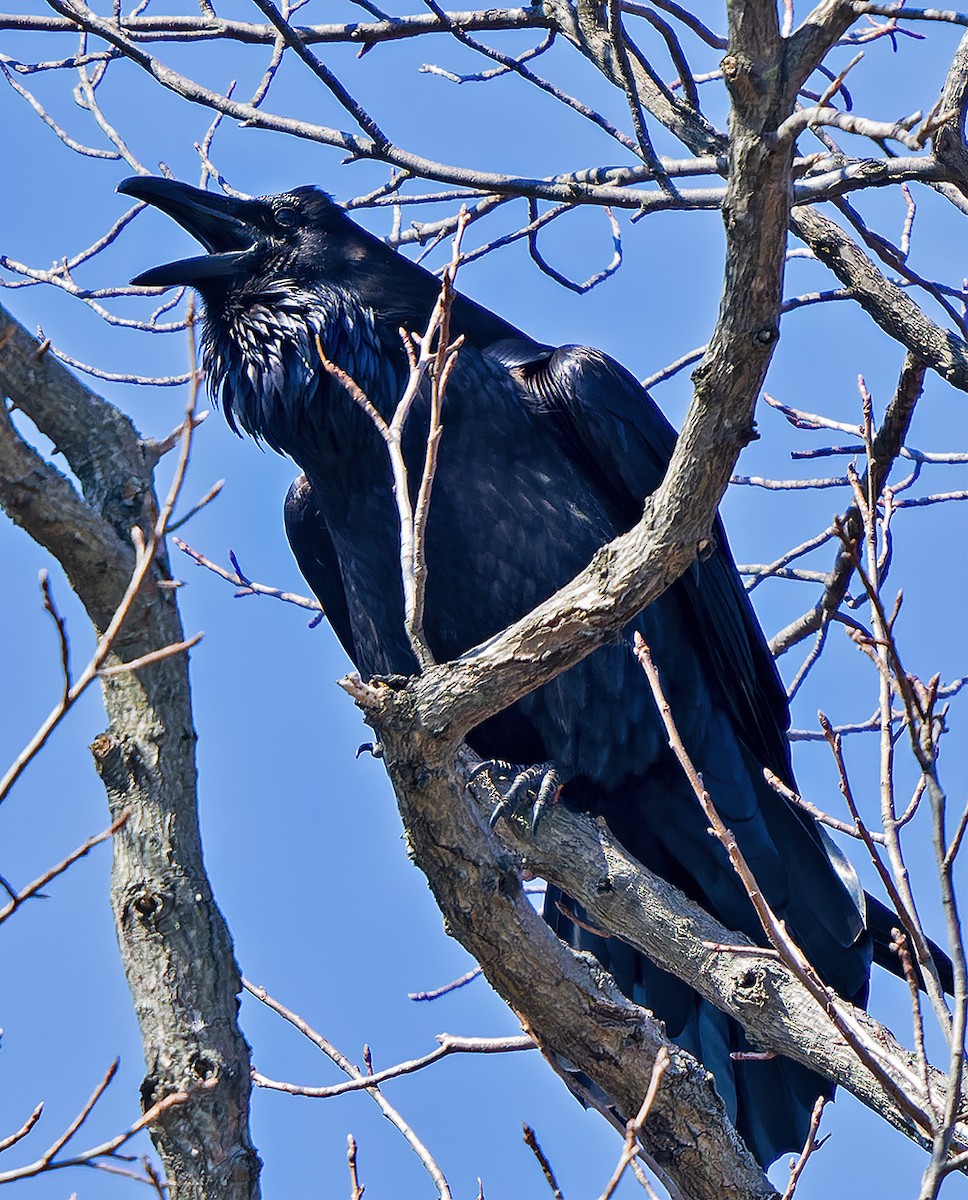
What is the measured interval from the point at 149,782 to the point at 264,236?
2238 mm

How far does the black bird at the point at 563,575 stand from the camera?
4449 mm

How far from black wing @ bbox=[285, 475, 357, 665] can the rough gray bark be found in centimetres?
113

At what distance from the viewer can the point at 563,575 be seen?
14.6ft

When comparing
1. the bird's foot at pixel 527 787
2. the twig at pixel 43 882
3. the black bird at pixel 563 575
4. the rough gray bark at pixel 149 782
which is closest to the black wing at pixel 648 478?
the black bird at pixel 563 575

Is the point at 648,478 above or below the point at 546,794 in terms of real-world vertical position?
above

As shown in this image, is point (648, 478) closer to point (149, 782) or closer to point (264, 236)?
point (264, 236)

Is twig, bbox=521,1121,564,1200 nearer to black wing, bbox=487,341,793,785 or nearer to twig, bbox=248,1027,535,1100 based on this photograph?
twig, bbox=248,1027,535,1100

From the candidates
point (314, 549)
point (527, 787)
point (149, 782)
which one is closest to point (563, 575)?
point (527, 787)

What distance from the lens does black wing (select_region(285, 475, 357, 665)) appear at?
16.9ft

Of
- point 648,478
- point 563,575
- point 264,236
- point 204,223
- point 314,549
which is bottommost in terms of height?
point 563,575

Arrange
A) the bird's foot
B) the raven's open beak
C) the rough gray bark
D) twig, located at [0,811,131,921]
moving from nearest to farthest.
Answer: twig, located at [0,811,131,921]
the rough gray bark
the bird's foot
the raven's open beak

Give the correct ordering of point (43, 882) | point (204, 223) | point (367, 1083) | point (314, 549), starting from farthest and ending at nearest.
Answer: point (314, 549) < point (204, 223) < point (367, 1083) < point (43, 882)

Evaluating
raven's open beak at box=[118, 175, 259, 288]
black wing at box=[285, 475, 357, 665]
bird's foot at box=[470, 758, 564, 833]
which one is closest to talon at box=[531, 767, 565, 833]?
bird's foot at box=[470, 758, 564, 833]

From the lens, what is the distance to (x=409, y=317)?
4891 mm
